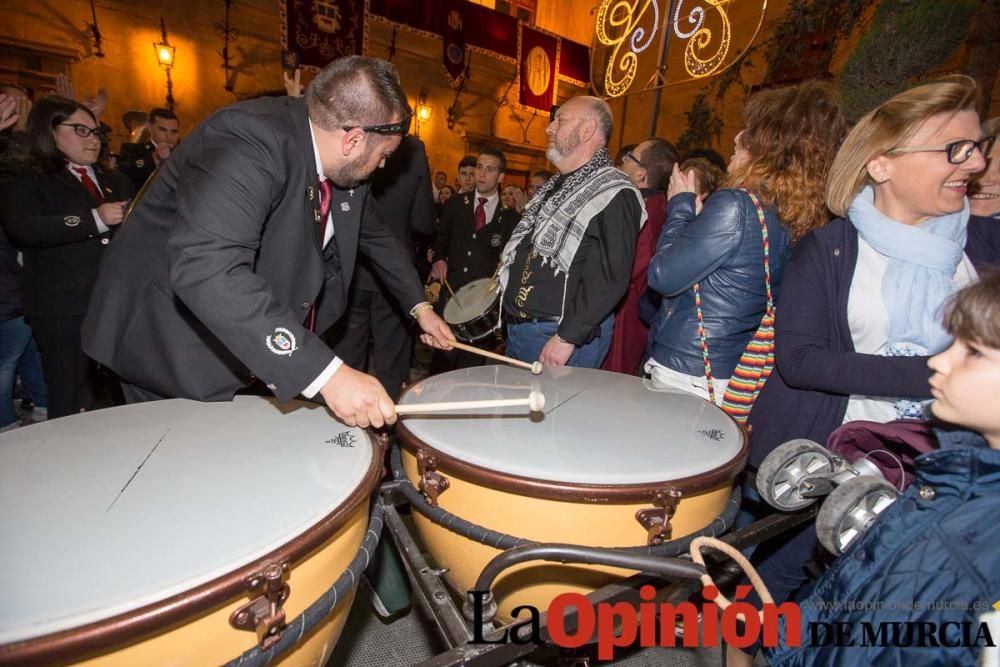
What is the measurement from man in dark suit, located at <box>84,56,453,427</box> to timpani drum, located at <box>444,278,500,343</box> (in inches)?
28.5

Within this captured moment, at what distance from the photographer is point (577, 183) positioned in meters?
2.22

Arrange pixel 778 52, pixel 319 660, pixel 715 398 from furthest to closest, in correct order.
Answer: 1. pixel 778 52
2. pixel 715 398
3. pixel 319 660

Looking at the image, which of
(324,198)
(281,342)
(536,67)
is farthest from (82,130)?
(536,67)

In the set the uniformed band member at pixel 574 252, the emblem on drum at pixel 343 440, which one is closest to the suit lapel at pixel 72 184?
the uniformed band member at pixel 574 252

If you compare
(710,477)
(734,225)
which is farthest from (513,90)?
(710,477)

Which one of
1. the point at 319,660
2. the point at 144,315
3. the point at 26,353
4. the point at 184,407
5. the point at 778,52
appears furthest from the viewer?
the point at 778,52

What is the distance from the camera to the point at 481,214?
4.53 meters

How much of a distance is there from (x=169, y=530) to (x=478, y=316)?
58.4 inches

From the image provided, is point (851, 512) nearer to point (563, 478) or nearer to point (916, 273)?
point (563, 478)

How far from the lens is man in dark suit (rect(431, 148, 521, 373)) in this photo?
4.43m

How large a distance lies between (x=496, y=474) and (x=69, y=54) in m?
9.07

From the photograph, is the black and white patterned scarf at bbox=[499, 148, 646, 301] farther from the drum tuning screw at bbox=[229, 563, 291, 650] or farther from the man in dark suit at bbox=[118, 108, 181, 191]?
the man in dark suit at bbox=[118, 108, 181, 191]

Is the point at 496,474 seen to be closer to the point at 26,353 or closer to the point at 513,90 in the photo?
the point at 26,353

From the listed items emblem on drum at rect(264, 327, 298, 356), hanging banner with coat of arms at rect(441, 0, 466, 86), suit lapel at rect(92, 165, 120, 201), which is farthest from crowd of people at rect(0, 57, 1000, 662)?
hanging banner with coat of arms at rect(441, 0, 466, 86)
